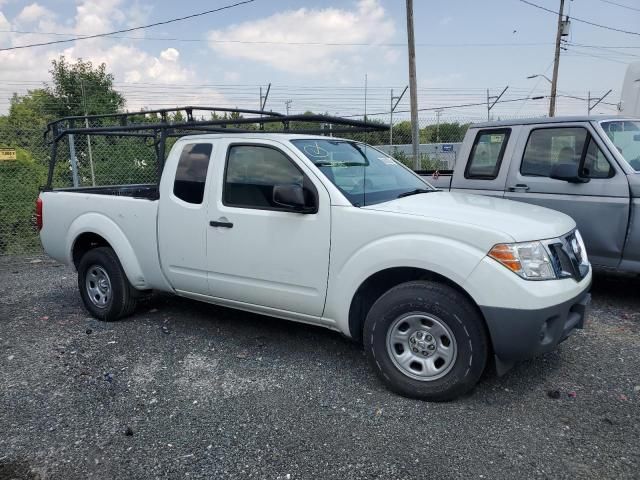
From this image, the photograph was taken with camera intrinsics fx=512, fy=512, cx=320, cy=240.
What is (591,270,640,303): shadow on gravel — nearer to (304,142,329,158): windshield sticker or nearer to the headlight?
the headlight

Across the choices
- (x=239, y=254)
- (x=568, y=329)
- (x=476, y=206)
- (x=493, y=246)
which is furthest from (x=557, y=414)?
(x=239, y=254)

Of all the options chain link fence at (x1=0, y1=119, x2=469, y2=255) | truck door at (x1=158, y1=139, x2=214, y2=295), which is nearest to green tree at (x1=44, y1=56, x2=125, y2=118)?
chain link fence at (x1=0, y1=119, x2=469, y2=255)

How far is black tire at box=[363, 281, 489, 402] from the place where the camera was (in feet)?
10.3

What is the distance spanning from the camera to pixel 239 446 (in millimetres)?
2926

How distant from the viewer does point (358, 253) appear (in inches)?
138

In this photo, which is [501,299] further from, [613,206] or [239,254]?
[613,206]

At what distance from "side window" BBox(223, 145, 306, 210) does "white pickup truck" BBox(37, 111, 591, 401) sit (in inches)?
0.5

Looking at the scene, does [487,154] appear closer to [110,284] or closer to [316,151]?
[316,151]

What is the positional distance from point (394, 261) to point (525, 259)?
797 millimetres

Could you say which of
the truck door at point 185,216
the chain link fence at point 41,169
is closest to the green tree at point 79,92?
the chain link fence at point 41,169

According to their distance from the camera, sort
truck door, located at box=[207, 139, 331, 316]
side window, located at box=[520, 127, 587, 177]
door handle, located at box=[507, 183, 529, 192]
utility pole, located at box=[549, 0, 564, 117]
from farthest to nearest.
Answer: utility pole, located at box=[549, 0, 564, 117] < door handle, located at box=[507, 183, 529, 192] < side window, located at box=[520, 127, 587, 177] < truck door, located at box=[207, 139, 331, 316]

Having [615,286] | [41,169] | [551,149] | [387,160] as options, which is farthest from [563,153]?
[41,169]

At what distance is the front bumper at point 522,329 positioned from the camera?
302 centimetres

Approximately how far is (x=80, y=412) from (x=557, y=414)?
10.1 ft
